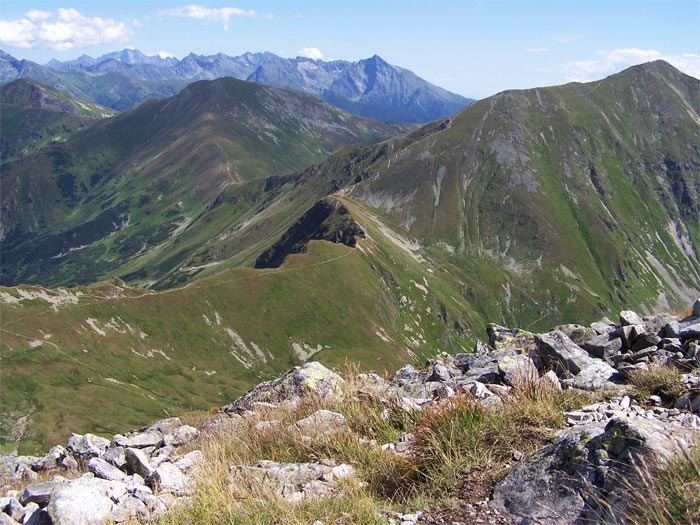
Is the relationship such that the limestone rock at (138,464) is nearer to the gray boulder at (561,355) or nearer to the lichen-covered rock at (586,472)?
the lichen-covered rock at (586,472)

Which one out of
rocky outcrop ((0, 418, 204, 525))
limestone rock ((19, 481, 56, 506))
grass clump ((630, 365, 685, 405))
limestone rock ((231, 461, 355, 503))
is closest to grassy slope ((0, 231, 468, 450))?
grass clump ((630, 365, 685, 405))

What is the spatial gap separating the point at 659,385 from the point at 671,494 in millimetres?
5633

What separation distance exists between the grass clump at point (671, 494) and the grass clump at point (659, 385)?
469 centimetres

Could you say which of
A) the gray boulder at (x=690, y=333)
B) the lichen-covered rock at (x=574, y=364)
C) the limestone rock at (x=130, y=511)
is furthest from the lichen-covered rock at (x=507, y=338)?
the limestone rock at (x=130, y=511)

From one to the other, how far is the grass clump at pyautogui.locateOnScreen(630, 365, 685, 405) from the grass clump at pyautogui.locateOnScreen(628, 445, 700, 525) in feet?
15.4

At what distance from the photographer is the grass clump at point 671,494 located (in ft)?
17.1

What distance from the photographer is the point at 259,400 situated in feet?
60.5

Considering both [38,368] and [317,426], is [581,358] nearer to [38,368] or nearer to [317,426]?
[317,426]

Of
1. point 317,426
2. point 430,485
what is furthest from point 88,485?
point 430,485

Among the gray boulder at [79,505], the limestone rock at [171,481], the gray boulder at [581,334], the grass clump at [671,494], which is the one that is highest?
the grass clump at [671,494]

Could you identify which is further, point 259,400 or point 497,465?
point 259,400

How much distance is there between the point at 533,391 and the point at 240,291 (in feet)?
600

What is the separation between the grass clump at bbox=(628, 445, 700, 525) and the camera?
5211 millimetres

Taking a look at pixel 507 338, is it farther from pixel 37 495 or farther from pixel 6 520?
pixel 6 520
